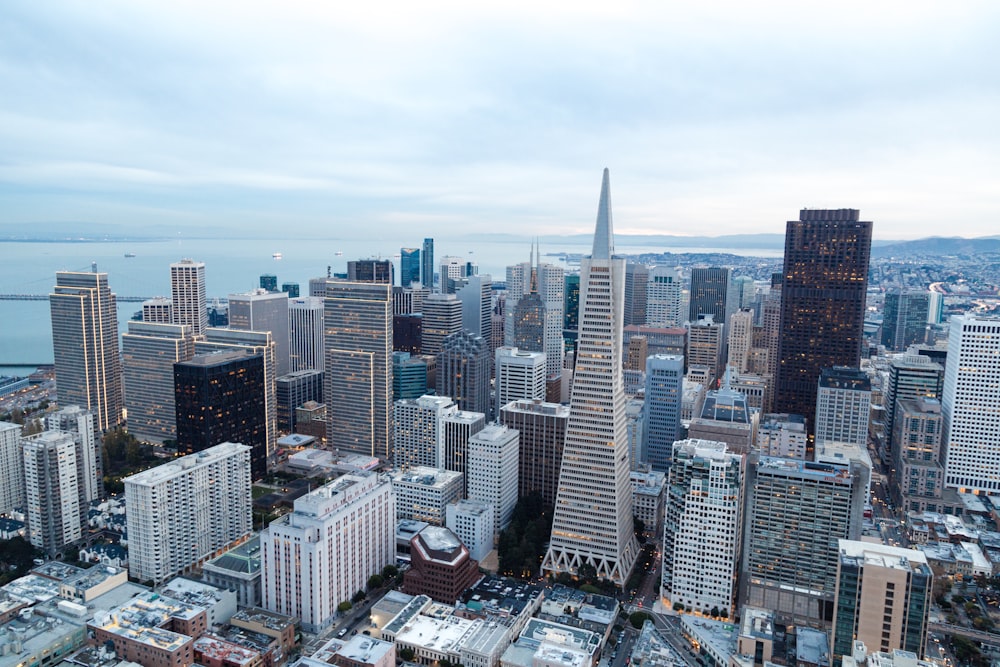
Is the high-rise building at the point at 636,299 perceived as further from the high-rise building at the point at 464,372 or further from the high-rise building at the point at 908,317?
the high-rise building at the point at 464,372

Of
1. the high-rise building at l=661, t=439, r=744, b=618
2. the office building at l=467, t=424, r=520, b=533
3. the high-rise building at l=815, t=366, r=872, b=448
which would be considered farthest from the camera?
the high-rise building at l=815, t=366, r=872, b=448

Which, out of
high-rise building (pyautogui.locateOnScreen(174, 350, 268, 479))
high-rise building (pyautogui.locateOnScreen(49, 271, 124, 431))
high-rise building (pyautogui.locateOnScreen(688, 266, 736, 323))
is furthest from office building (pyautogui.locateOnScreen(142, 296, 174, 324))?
high-rise building (pyautogui.locateOnScreen(688, 266, 736, 323))

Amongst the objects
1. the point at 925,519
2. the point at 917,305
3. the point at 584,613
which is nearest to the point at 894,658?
the point at 584,613

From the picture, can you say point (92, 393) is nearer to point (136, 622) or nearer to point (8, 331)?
point (136, 622)

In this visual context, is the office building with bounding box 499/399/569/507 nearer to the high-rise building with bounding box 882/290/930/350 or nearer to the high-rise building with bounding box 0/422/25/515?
the high-rise building with bounding box 0/422/25/515

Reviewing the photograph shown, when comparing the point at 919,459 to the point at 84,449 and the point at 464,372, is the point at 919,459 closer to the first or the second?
the point at 464,372

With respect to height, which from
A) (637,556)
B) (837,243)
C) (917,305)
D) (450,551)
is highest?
(837,243)

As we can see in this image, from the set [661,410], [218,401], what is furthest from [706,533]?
[218,401]
